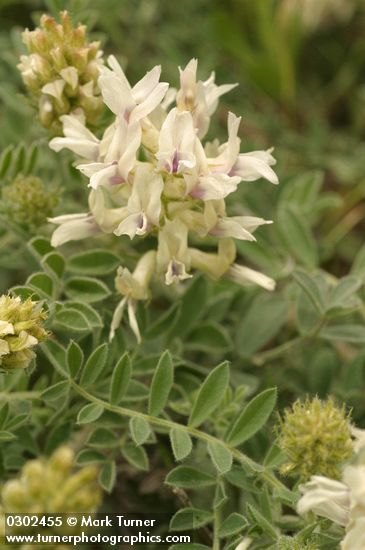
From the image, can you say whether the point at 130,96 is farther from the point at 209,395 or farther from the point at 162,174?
the point at 209,395

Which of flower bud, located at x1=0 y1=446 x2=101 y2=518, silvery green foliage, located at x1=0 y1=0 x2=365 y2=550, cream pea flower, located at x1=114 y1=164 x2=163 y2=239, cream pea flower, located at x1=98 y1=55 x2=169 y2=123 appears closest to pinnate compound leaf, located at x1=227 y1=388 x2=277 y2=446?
silvery green foliage, located at x1=0 y1=0 x2=365 y2=550

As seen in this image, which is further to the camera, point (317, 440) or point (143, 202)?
point (143, 202)

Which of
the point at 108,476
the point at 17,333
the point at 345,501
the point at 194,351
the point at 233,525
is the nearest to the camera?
the point at 345,501

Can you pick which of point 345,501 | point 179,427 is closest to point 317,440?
point 345,501

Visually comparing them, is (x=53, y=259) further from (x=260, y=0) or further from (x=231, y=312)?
(x=260, y=0)

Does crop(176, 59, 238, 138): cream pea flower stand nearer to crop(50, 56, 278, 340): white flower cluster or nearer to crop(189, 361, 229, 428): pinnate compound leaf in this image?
crop(50, 56, 278, 340): white flower cluster

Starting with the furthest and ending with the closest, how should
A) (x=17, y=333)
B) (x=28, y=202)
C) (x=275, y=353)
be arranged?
(x=275, y=353) → (x=28, y=202) → (x=17, y=333)
